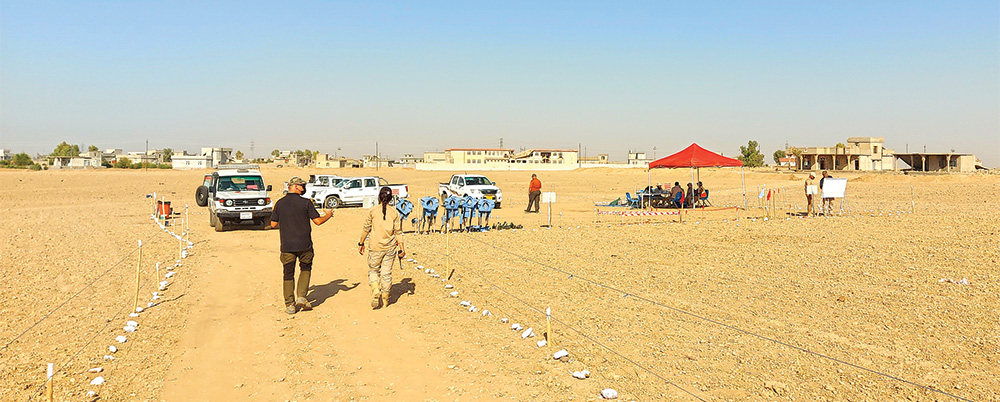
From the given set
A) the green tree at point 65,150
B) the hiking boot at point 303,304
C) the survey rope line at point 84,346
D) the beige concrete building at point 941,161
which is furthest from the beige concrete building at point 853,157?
the green tree at point 65,150

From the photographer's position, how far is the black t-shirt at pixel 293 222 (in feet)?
28.9

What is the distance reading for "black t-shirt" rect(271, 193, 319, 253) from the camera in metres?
8.82

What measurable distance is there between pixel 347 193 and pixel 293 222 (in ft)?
65.8

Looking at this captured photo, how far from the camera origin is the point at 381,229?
9.06 metres

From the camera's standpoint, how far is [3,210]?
27.5 meters

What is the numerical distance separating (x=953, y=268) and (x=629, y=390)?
8.89 meters

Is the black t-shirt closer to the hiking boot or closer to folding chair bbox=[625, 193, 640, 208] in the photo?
the hiking boot

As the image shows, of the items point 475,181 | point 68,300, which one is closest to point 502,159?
point 475,181

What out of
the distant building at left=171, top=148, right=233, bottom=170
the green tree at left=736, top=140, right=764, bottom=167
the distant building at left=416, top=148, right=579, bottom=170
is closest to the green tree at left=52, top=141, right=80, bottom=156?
the distant building at left=171, top=148, right=233, bottom=170

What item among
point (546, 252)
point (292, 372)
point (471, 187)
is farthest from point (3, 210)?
point (292, 372)

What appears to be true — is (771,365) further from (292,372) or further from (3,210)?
(3,210)

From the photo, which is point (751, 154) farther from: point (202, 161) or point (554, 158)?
point (202, 161)

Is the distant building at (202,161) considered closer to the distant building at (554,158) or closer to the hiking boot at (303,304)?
the distant building at (554,158)

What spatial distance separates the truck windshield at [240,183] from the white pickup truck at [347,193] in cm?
660
